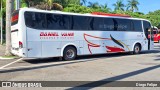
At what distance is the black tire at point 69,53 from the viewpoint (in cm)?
1664

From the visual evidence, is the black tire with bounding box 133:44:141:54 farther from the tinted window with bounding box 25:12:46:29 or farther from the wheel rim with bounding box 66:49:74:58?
the tinted window with bounding box 25:12:46:29

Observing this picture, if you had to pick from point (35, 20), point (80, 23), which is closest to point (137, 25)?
point (80, 23)

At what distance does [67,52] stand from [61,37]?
3.19ft

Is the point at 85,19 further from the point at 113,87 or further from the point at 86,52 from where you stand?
the point at 113,87

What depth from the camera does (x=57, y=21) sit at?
16328 millimetres

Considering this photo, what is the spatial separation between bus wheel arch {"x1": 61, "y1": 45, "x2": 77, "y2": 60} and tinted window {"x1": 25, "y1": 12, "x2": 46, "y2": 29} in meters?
1.93

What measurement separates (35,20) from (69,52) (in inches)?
112

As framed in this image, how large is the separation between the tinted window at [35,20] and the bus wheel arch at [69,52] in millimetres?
1931

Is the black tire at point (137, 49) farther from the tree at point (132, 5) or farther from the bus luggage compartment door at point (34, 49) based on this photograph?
the tree at point (132, 5)

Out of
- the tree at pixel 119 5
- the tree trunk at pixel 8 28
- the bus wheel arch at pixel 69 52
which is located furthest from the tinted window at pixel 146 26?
the tree at pixel 119 5

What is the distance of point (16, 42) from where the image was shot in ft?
50.7

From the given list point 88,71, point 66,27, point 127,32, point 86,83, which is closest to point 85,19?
point 66,27

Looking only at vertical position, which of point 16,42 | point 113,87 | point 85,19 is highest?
point 85,19

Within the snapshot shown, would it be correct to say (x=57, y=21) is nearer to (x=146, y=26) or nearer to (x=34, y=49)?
(x=34, y=49)
